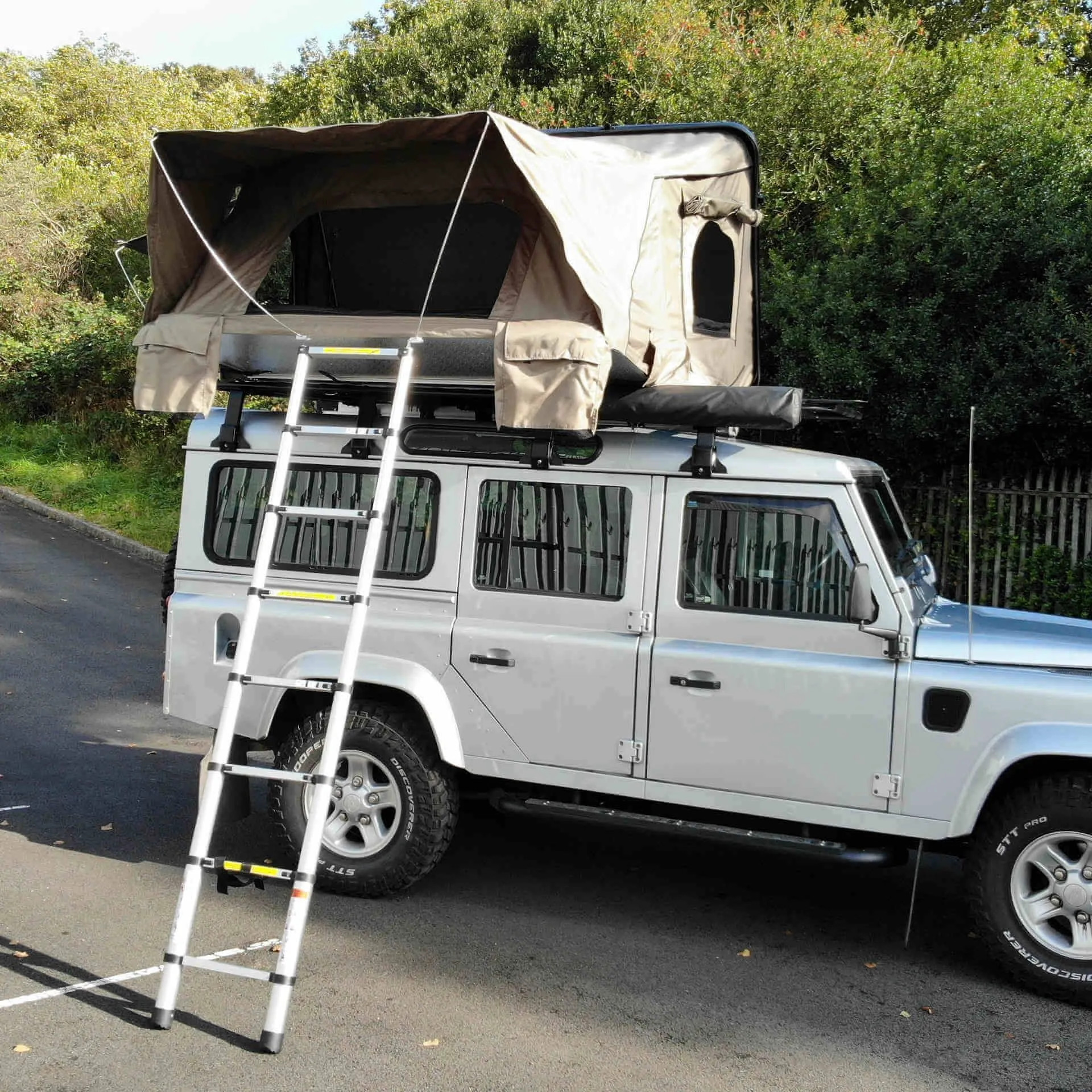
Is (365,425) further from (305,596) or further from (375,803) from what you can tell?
(375,803)

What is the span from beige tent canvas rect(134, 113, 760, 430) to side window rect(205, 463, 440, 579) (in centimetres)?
85

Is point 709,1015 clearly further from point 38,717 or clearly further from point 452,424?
point 38,717

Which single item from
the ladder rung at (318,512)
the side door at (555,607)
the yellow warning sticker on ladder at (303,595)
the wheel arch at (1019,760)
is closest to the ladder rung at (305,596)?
the yellow warning sticker on ladder at (303,595)

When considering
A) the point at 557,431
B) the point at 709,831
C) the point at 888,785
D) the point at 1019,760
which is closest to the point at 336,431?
the point at 557,431

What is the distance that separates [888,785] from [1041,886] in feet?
2.45

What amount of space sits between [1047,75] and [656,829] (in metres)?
11.3

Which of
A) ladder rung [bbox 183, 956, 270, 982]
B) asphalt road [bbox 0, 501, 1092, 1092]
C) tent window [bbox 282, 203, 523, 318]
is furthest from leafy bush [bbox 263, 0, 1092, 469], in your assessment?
ladder rung [bbox 183, 956, 270, 982]

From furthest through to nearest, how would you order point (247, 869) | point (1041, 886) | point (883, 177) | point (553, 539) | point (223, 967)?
point (883, 177)
point (553, 539)
point (1041, 886)
point (247, 869)
point (223, 967)

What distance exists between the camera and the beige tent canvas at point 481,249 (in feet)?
16.4

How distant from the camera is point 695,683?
5309 mm

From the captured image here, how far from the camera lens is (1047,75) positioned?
13102 mm

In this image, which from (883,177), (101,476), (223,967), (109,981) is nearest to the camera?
(223,967)

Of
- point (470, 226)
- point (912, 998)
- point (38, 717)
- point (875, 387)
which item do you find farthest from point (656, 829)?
point (875, 387)

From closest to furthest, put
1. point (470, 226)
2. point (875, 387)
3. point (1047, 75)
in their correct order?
1. point (470, 226)
2. point (875, 387)
3. point (1047, 75)
